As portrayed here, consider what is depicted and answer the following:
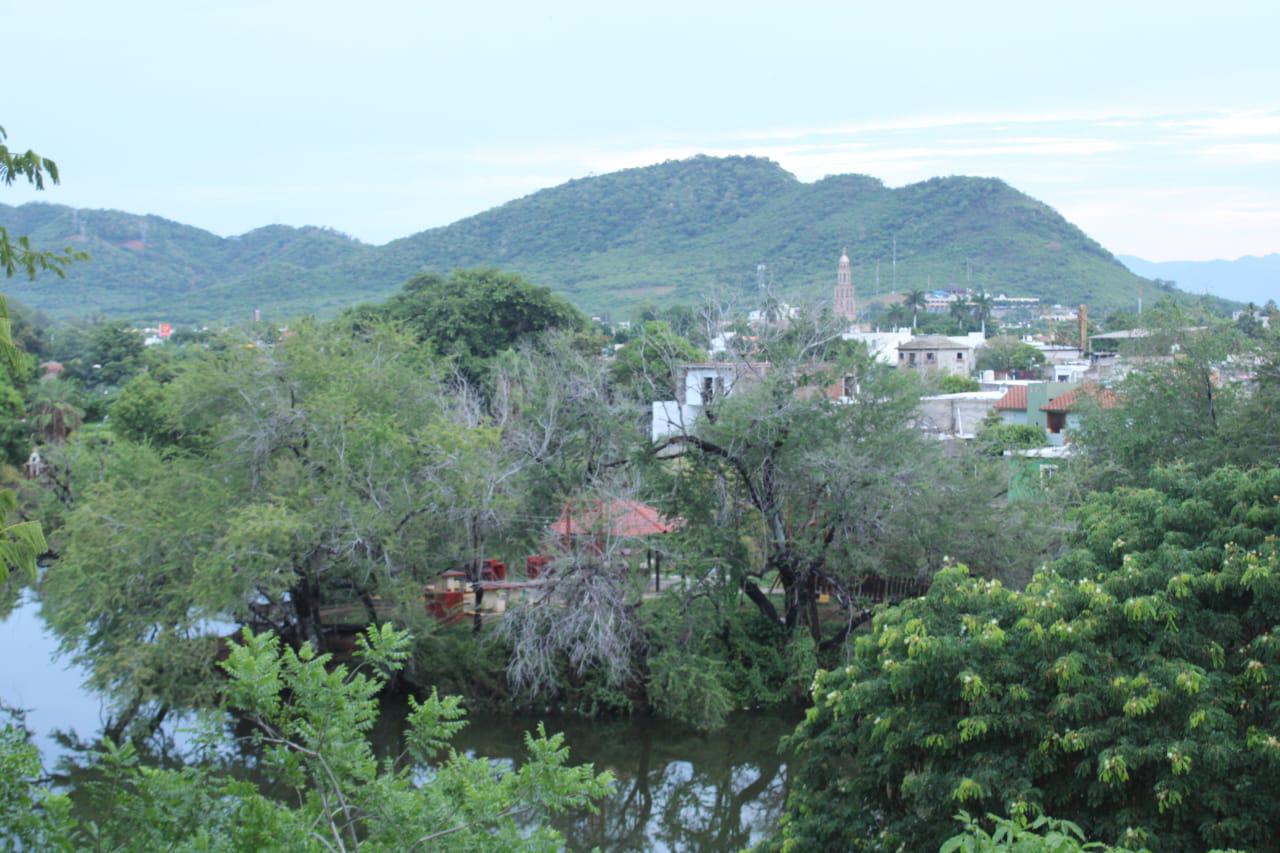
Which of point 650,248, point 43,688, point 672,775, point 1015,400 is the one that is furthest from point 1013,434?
point 650,248

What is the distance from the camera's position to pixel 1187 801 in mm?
7160

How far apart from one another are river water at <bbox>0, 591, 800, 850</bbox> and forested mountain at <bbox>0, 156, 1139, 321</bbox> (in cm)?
7028

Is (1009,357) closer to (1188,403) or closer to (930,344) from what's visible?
(930,344)

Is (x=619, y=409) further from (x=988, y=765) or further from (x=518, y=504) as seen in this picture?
(x=988, y=765)

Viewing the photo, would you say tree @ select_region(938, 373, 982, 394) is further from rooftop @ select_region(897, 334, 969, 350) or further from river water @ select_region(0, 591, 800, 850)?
river water @ select_region(0, 591, 800, 850)

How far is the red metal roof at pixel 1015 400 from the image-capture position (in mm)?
32656

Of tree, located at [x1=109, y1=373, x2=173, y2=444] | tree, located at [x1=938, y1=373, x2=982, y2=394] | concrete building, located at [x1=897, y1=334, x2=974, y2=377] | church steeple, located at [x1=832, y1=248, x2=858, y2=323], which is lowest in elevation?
tree, located at [x1=938, y1=373, x2=982, y2=394]

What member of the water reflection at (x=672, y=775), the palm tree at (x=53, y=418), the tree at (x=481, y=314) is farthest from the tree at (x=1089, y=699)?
the tree at (x=481, y=314)

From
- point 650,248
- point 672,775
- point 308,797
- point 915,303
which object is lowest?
point 672,775

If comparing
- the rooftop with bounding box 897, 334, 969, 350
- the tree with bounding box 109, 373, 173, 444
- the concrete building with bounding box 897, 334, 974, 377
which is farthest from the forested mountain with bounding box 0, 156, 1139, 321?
the tree with bounding box 109, 373, 173, 444

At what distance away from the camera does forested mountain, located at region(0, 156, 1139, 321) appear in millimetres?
97250

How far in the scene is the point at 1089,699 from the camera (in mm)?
7602

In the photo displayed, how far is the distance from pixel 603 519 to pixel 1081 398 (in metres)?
11.1

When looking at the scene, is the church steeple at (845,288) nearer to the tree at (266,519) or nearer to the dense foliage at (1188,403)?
the dense foliage at (1188,403)
